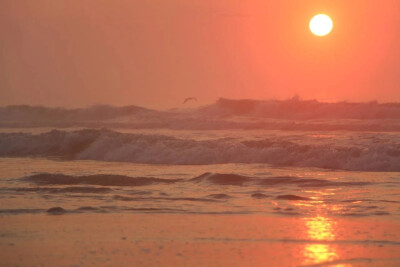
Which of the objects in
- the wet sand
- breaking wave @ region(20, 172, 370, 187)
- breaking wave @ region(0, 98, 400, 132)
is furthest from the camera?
breaking wave @ region(0, 98, 400, 132)

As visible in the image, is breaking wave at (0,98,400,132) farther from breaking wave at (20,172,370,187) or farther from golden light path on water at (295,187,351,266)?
golden light path on water at (295,187,351,266)

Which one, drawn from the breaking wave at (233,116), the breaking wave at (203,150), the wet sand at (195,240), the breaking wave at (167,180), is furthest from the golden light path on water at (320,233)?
the breaking wave at (233,116)

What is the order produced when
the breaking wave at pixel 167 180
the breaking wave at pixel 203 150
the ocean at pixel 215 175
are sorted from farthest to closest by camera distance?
the breaking wave at pixel 203 150, the breaking wave at pixel 167 180, the ocean at pixel 215 175

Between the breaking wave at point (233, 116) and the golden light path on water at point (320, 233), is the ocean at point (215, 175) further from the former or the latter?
the breaking wave at point (233, 116)

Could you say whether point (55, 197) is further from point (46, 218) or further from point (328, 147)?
point (328, 147)

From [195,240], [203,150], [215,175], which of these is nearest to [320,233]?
[195,240]

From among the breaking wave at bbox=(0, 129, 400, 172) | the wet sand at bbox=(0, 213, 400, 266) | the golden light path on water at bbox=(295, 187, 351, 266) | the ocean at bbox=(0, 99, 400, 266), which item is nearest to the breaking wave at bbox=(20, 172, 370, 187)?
the ocean at bbox=(0, 99, 400, 266)

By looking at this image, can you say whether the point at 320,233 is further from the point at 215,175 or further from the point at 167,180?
the point at 167,180

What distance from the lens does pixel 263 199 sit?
12508 mm

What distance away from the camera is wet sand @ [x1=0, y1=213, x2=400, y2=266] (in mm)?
8125

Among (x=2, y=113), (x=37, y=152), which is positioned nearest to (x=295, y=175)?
(x=37, y=152)

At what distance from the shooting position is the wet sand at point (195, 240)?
26.7ft

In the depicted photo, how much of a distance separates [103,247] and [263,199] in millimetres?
4388

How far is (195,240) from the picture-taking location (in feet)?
29.9
